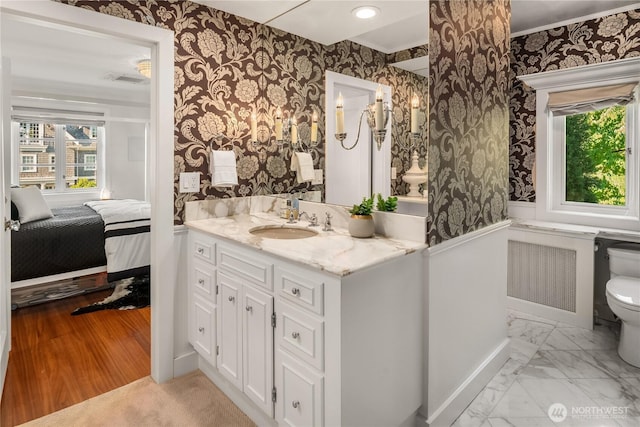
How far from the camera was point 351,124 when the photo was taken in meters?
2.09

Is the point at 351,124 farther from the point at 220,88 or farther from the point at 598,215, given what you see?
the point at 598,215

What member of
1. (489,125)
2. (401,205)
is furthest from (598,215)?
(401,205)

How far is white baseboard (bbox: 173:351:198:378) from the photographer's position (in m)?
2.35

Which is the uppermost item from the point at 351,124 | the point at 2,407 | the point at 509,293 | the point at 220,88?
the point at 220,88

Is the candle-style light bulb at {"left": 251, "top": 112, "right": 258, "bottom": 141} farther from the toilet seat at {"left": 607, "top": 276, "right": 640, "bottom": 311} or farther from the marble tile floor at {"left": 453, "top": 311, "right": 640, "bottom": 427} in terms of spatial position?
the toilet seat at {"left": 607, "top": 276, "right": 640, "bottom": 311}

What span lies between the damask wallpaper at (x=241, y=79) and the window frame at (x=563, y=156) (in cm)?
187

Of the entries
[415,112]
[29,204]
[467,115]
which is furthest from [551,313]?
[29,204]

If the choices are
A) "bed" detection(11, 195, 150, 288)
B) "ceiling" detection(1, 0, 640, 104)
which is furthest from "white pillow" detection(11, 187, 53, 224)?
"ceiling" detection(1, 0, 640, 104)

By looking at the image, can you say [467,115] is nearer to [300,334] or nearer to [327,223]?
[327,223]

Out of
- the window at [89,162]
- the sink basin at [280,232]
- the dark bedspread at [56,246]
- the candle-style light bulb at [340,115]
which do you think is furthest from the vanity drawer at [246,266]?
the window at [89,162]

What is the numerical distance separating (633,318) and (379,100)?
1.97 m

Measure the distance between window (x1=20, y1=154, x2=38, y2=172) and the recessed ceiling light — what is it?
5.99m

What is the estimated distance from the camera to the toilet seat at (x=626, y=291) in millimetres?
2301

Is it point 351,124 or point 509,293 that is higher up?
point 351,124
